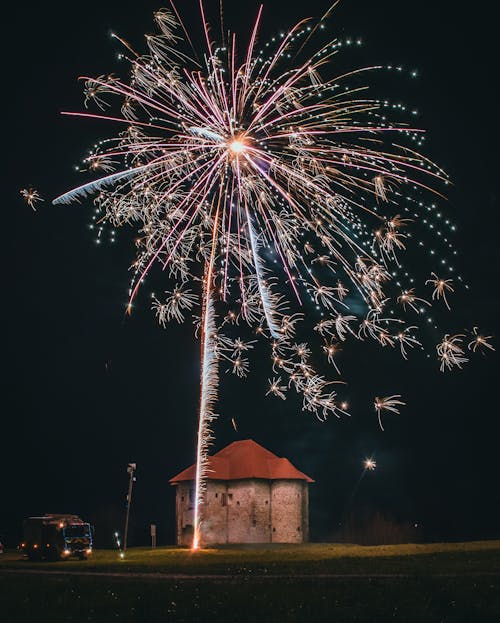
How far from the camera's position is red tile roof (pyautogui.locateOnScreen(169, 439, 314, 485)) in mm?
52656

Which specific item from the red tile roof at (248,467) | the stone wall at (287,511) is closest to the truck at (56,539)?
the red tile roof at (248,467)

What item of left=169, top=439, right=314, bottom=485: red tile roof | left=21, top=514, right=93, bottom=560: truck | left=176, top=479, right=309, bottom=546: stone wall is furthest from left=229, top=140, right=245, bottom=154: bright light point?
left=176, top=479, right=309, bottom=546: stone wall

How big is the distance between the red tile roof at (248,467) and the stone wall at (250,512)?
1.52 ft

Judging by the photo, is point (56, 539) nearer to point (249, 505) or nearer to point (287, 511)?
point (249, 505)

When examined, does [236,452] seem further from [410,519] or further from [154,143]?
[154,143]

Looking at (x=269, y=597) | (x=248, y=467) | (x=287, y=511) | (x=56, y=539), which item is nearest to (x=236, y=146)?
(x=269, y=597)

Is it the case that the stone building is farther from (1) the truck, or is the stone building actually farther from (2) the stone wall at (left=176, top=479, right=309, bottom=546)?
(1) the truck

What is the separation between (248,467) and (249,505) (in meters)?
2.63

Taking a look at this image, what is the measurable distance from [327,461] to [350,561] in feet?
186

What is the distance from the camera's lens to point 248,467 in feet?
174

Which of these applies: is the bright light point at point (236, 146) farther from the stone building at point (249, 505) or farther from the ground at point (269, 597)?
the stone building at point (249, 505)

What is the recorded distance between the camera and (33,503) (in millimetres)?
66062

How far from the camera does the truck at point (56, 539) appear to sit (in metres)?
31.1

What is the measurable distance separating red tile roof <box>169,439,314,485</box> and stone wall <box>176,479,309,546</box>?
46 centimetres
